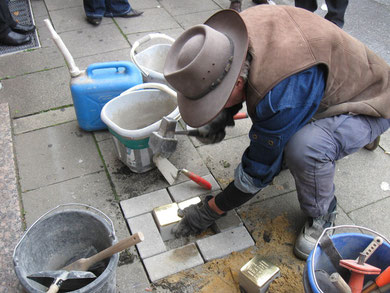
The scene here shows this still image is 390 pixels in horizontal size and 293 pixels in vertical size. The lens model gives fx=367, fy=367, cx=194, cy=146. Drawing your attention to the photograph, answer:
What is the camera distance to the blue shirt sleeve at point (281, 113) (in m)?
1.76

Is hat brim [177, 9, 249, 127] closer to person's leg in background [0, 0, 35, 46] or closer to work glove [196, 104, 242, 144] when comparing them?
work glove [196, 104, 242, 144]

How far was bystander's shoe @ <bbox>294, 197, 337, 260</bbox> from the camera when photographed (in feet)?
7.57

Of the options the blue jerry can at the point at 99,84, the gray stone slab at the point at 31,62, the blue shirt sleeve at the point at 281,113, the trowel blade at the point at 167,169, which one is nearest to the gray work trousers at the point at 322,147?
the blue shirt sleeve at the point at 281,113

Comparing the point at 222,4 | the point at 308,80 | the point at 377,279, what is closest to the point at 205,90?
the point at 308,80

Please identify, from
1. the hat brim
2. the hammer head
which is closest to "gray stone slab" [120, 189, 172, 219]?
the hammer head

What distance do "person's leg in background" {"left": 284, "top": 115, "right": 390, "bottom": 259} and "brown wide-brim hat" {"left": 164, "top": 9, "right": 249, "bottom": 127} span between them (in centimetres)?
63

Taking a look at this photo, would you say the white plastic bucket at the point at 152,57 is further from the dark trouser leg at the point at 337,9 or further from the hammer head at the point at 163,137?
the dark trouser leg at the point at 337,9

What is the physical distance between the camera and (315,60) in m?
1.79

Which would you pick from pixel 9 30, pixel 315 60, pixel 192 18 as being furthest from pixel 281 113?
pixel 9 30

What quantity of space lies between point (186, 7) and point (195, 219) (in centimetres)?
351

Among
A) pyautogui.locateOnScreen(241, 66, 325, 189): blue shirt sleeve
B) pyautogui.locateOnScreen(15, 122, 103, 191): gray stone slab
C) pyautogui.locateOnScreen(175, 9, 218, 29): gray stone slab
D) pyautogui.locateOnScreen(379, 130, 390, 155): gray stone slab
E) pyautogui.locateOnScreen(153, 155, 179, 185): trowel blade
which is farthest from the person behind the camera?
pyautogui.locateOnScreen(175, 9, 218, 29): gray stone slab

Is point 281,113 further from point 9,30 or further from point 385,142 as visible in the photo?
point 9,30

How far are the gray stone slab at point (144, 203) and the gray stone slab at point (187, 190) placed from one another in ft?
0.18

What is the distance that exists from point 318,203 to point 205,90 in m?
1.06
